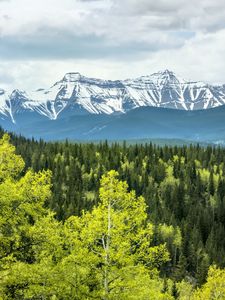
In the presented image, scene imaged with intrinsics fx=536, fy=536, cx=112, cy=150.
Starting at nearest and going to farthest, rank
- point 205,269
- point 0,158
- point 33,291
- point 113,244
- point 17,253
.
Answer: point 33,291 < point 17,253 < point 113,244 < point 0,158 < point 205,269

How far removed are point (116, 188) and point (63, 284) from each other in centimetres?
908

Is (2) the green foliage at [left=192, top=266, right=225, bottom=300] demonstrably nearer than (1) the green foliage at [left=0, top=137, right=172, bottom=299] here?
No

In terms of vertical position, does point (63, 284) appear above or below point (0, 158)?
below

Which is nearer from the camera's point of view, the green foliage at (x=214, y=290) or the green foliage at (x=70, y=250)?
the green foliage at (x=70, y=250)

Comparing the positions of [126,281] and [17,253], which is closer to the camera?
[17,253]

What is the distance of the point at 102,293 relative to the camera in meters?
33.3

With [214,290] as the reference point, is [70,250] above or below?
above

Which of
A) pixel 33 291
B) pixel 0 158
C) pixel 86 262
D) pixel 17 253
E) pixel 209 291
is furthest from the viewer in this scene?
pixel 209 291

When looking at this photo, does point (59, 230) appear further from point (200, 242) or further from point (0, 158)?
point (200, 242)

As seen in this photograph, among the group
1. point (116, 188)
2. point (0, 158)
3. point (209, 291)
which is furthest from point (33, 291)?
point (209, 291)

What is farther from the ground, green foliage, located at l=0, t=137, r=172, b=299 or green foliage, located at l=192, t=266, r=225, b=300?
green foliage, located at l=0, t=137, r=172, b=299

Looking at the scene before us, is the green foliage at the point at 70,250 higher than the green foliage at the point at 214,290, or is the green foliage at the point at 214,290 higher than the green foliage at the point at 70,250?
the green foliage at the point at 70,250

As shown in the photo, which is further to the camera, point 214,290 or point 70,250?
point 214,290

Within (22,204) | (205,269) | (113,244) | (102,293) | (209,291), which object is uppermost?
(22,204)
